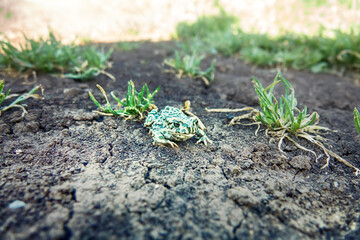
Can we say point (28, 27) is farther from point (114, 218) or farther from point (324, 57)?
point (324, 57)

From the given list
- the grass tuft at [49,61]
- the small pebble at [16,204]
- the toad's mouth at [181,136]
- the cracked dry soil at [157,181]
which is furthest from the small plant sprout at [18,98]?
the toad's mouth at [181,136]

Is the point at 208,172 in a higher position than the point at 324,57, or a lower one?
lower

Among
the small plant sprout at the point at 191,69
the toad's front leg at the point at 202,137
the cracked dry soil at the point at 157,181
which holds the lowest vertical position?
the cracked dry soil at the point at 157,181

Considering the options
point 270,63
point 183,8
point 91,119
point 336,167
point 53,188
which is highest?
point 183,8

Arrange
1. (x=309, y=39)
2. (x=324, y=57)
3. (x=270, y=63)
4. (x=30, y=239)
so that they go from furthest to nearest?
1. (x=309, y=39)
2. (x=324, y=57)
3. (x=270, y=63)
4. (x=30, y=239)

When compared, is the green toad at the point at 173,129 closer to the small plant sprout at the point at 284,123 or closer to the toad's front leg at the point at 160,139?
the toad's front leg at the point at 160,139

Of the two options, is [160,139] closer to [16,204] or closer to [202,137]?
[202,137]

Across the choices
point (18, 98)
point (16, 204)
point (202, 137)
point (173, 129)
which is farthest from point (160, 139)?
point (18, 98)

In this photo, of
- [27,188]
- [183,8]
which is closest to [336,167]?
[27,188]
